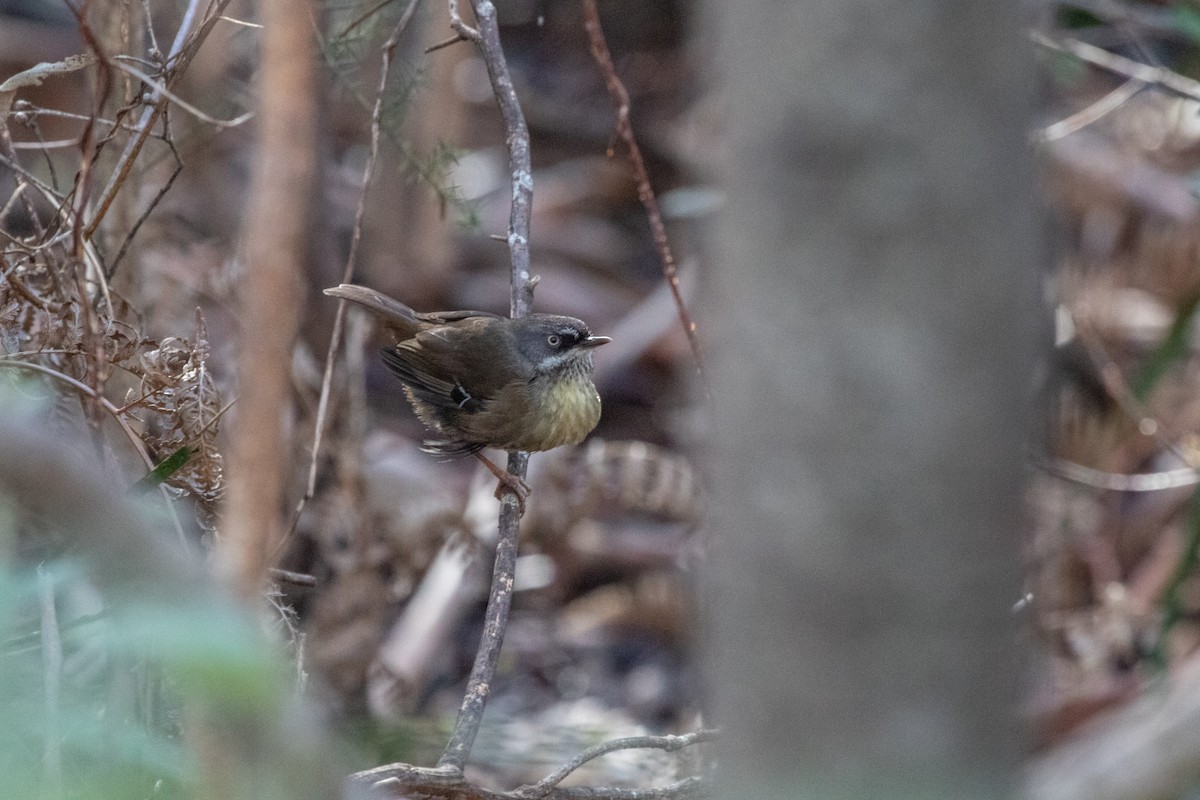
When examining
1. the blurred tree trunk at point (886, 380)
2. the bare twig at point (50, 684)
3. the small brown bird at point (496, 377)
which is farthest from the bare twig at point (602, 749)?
the small brown bird at point (496, 377)

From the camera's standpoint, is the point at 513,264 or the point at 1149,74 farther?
the point at 1149,74

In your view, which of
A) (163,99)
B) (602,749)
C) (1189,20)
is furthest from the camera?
(1189,20)

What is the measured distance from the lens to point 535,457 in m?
6.19

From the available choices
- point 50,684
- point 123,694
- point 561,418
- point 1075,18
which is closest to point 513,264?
point 561,418

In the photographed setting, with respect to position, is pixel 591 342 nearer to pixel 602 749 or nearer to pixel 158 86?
pixel 158 86

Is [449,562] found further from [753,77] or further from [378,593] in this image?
[753,77]

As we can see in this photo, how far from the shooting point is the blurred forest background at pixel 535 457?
38.7 inches

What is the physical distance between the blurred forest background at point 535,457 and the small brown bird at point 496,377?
38 centimetres

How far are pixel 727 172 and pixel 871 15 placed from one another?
0.56 ft

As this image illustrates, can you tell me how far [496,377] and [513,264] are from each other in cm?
87

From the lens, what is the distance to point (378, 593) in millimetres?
5168

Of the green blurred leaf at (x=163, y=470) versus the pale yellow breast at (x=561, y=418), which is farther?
the pale yellow breast at (x=561, y=418)

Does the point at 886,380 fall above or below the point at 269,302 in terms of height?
below

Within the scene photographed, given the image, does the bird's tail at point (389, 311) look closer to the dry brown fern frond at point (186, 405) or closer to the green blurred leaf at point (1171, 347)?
the dry brown fern frond at point (186, 405)
